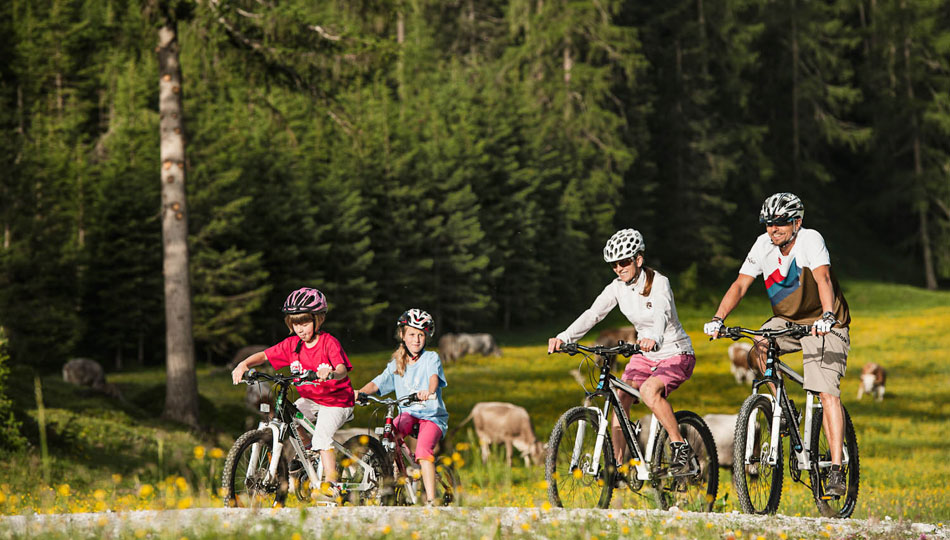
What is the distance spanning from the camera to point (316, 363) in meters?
7.49

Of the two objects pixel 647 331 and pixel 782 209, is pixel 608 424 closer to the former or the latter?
pixel 647 331

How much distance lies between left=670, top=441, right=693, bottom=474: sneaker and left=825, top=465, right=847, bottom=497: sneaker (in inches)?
41.1

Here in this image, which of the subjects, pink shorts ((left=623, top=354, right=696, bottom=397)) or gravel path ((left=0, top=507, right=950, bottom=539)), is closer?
gravel path ((left=0, top=507, right=950, bottom=539))

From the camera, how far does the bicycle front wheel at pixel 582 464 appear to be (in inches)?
287

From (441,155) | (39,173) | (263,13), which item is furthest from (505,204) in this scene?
(263,13)

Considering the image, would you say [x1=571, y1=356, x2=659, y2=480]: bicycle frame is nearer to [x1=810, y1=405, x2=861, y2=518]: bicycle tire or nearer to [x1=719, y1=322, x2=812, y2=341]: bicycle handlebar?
[x1=719, y1=322, x2=812, y2=341]: bicycle handlebar

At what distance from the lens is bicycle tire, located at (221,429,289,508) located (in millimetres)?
7086

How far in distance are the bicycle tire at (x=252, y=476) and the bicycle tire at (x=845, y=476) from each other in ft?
12.7

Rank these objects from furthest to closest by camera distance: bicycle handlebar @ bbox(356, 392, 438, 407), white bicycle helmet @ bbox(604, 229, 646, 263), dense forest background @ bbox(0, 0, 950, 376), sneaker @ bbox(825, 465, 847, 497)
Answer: dense forest background @ bbox(0, 0, 950, 376) < sneaker @ bbox(825, 465, 847, 497) < bicycle handlebar @ bbox(356, 392, 438, 407) < white bicycle helmet @ bbox(604, 229, 646, 263)

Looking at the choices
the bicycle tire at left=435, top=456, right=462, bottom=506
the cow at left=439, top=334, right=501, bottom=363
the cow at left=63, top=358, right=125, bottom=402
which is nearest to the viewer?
the bicycle tire at left=435, top=456, right=462, bottom=506

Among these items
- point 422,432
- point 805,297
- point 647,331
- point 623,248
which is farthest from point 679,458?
point 422,432

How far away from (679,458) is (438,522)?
2.67m

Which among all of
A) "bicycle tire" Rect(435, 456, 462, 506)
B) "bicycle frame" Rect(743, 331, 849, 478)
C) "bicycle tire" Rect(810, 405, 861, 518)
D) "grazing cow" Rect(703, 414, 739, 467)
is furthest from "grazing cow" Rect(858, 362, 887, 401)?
"bicycle tire" Rect(435, 456, 462, 506)

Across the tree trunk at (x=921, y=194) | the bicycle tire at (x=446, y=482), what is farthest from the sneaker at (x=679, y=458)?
the tree trunk at (x=921, y=194)
